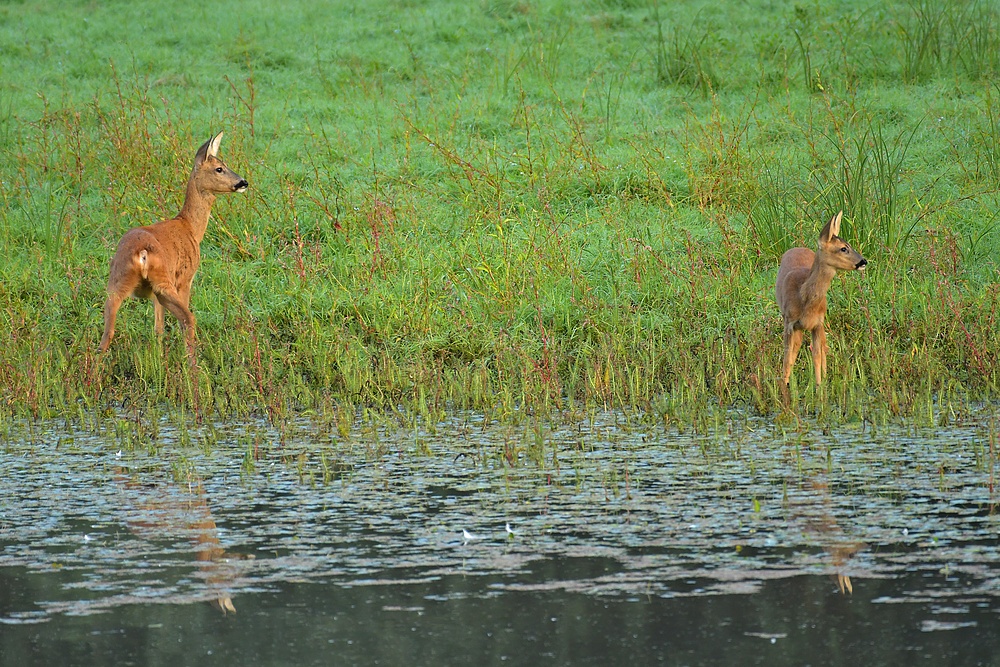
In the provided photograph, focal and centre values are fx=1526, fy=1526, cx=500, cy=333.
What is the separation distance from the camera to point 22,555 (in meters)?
5.70

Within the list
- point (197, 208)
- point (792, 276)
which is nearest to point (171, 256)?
point (197, 208)

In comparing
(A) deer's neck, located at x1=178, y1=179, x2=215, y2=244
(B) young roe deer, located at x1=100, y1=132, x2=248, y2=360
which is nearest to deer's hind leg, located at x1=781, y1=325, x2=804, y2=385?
(B) young roe deer, located at x1=100, y1=132, x2=248, y2=360

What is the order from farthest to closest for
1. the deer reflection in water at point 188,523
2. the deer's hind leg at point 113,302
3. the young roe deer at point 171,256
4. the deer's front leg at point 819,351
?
1. the young roe deer at point 171,256
2. the deer's hind leg at point 113,302
3. the deer's front leg at point 819,351
4. the deer reflection in water at point 188,523

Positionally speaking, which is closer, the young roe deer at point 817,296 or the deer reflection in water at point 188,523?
the deer reflection in water at point 188,523

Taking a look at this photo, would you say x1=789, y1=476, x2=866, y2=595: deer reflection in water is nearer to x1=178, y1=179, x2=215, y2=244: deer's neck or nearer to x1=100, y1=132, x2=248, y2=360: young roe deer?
x1=100, y1=132, x2=248, y2=360: young roe deer

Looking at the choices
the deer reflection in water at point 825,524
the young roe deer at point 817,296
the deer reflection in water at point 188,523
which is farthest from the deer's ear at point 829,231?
the deer reflection in water at point 188,523

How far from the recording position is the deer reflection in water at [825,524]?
5367mm

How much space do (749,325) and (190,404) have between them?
364 cm

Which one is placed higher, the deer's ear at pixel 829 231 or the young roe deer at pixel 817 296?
the deer's ear at pixel 829 231

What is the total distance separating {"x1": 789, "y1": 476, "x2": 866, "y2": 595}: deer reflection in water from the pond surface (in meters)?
0.01

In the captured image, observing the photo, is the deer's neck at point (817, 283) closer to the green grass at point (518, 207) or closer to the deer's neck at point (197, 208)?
A: the green grass at point (518, 207)

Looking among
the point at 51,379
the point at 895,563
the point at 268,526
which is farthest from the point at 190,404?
the point at 895,563

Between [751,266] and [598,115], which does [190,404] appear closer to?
[751,266]

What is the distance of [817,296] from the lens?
9.16 metres
